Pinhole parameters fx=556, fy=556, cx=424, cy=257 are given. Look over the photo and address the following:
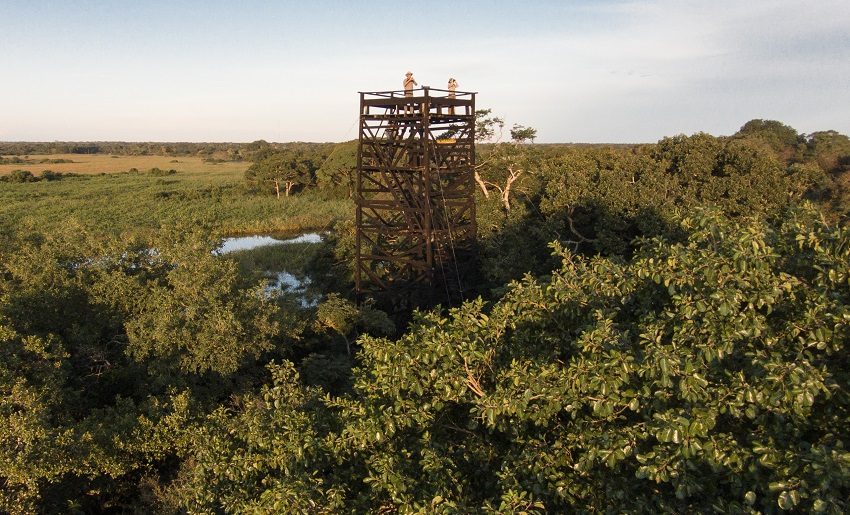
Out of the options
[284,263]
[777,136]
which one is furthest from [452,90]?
[777,136]

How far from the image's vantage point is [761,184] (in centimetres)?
1609

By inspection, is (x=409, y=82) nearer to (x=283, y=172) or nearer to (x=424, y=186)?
(x=424, y=186)

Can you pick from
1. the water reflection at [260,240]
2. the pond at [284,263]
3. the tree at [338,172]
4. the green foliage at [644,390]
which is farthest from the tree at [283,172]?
the green foliage at [644,390]

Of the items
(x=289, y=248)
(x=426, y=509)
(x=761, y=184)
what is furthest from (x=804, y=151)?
(x=426, y=509)

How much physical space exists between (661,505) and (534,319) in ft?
8.89

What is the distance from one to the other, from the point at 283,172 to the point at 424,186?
45505mm

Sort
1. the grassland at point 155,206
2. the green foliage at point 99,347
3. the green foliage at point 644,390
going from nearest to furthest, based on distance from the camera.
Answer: the green foliage at point 644,390
the green foliage at point 99,347
the grassland at point 155,206

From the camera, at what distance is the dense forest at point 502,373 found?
441 cm

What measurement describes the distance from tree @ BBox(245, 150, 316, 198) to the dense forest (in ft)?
140

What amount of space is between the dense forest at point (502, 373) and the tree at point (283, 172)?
42.5 metres

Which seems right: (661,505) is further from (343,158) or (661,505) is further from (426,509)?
(343,158)

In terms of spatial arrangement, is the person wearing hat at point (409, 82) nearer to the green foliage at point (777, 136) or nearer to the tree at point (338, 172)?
the green foliage at point (777, 136)

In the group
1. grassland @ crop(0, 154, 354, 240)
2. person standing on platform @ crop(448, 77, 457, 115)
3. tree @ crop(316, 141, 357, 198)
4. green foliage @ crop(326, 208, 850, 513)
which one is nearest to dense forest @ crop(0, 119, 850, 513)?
green foliage @ crop(326, 208, 850, 513)

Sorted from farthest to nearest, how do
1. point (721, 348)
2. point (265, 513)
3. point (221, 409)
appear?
point (221, 409), point (265, 513), point (721, 348)
